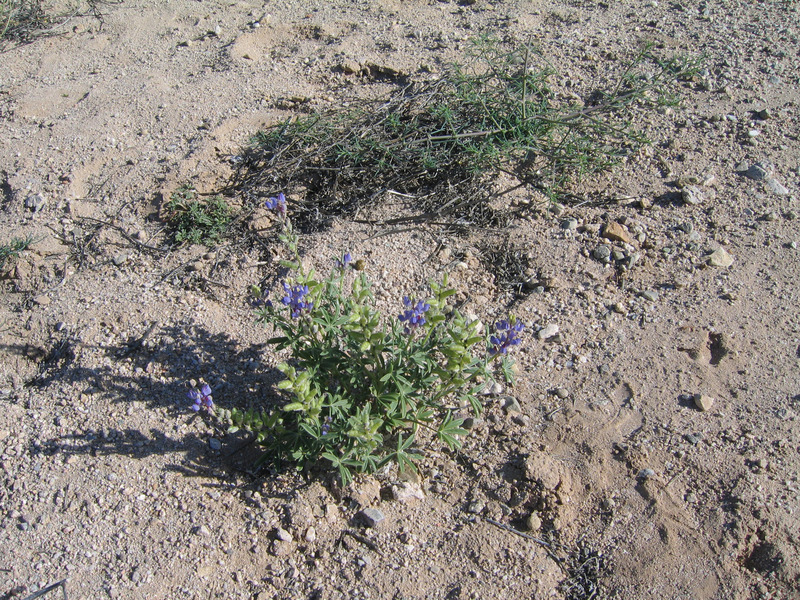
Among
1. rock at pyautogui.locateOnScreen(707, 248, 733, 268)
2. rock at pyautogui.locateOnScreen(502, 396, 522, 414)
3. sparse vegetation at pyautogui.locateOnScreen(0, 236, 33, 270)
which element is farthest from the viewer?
sparse vegetation at pyautogui.locateOnScreen(0, 236, 33, 270)

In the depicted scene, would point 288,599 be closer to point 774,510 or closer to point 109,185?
point 774,510

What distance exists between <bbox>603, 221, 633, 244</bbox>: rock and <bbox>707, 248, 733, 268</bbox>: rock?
16.2 inches

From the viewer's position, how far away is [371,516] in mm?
2504

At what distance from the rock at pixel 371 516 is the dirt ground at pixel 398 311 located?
2 centimetres

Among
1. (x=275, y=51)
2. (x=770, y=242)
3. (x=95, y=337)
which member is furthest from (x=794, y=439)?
(x=275, y=51)

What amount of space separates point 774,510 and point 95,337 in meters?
3.05

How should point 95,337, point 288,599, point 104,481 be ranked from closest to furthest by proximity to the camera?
point 288,599, point 104,481, point 95,337

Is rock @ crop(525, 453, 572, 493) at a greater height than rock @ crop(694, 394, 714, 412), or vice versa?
rock @ crop(694, 394, 714, 412)

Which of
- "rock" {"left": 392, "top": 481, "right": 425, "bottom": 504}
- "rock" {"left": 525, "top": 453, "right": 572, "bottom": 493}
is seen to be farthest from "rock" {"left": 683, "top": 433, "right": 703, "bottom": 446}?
"rock" {"left": 392, "top": 481, "right": 425, "bottom": 504}

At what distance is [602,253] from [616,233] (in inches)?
6.3

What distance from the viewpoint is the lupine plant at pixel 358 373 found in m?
2.30

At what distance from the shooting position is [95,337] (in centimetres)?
305

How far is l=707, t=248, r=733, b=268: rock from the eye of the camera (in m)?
3.28

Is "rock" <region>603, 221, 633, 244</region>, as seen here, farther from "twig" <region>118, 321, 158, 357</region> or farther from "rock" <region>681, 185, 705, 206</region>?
"twig" <region>118, 321, 158, 357</region>
